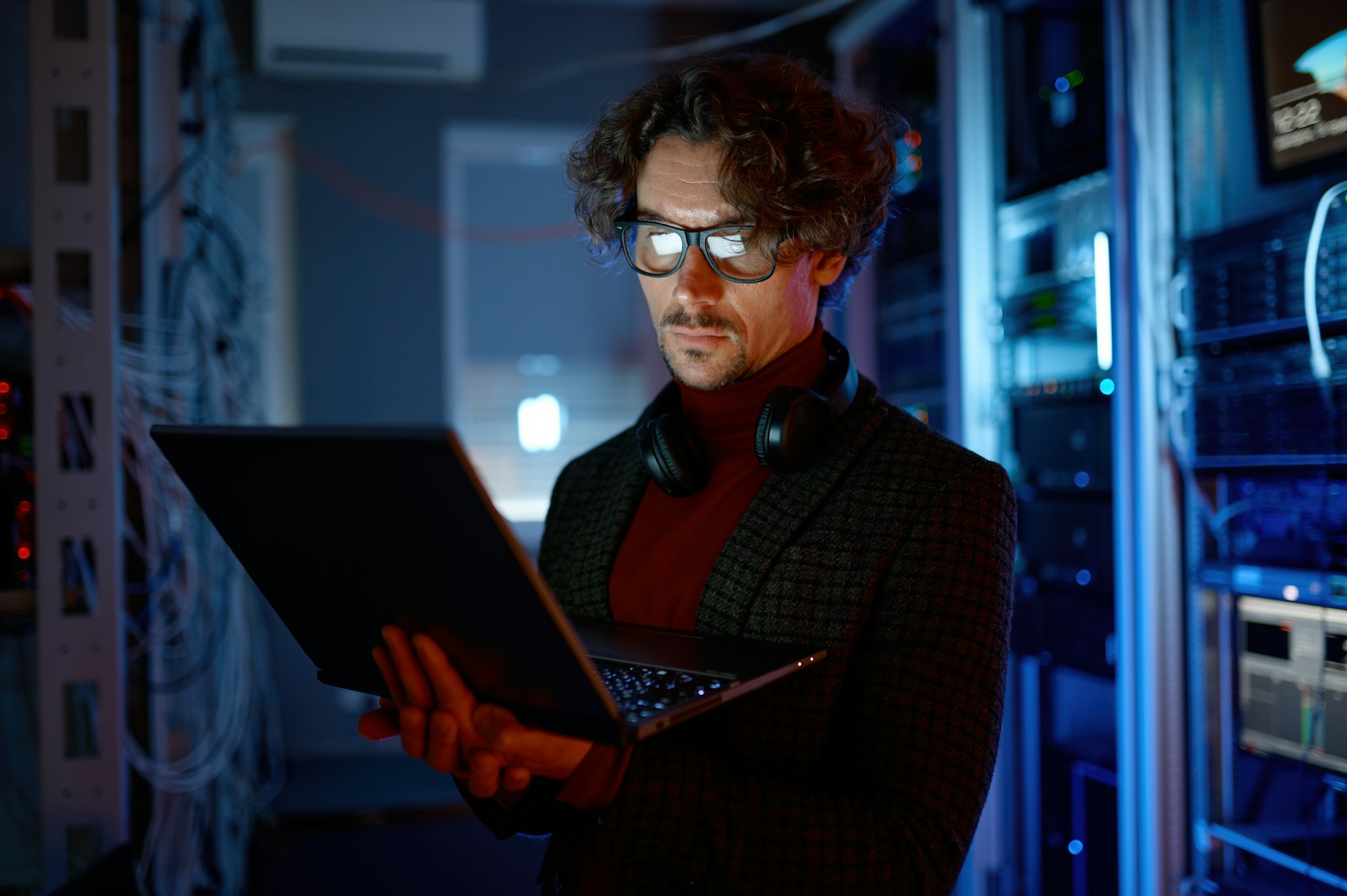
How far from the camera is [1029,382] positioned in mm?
2281

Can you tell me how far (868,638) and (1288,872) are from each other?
4.79 feet

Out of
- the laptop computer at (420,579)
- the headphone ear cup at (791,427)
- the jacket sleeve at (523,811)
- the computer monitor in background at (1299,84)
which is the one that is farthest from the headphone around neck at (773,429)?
the computer monitor in background at (1299,84)

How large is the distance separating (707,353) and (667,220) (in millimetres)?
150

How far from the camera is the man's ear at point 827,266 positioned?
1062mm

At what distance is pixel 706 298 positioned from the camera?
98 cm

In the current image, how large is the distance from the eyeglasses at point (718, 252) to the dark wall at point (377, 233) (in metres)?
3.25

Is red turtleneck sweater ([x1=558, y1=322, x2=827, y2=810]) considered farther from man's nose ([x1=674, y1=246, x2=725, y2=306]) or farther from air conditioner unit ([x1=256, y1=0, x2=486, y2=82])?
air conditioner unit ([x1=256, y1=0, x2=486, y2=82])

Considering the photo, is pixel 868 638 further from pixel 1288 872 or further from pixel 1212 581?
pixel 1288 872

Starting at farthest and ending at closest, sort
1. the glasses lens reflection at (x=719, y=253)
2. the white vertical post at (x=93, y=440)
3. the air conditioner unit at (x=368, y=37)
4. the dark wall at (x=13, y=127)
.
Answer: the air conditioner unit at (x=368, y=37) → the dark wall at (x=13, y=127) → the white vertical post at (x=93, y=440) → the glasses lens reflection at (x=719, y=253)

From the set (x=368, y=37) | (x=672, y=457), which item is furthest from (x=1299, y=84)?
(x=368, y=37)

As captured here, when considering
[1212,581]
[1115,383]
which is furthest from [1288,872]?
[1115,383]

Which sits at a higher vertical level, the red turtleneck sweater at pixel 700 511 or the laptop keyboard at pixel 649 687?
the red turtleneck sweater at pixel 700 511

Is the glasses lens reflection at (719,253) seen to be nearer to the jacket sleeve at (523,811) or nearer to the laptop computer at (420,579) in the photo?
the laptop computer at (420,579)

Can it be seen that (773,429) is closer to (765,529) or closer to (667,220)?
(765,529)
